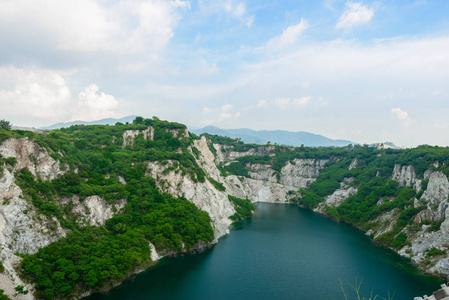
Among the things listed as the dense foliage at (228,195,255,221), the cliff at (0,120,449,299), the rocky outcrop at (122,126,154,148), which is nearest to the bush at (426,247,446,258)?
the cliff at (0,120,449,299)

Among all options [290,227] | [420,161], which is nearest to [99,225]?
[290,227]

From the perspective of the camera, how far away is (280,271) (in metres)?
51.5

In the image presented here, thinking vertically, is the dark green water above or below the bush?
below

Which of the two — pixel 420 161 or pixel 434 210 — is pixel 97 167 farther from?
pixel 420 161

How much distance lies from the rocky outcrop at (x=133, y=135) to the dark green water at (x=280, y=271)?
142 feet

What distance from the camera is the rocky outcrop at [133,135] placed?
90.4 m

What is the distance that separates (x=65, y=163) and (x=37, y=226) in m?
17.2

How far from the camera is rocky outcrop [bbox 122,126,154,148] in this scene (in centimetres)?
Answer: 9038

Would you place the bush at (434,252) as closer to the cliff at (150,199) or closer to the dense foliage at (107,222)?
the cliff at (150,199)

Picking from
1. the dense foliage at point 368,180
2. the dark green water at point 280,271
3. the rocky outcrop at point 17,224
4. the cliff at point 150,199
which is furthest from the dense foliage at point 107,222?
the dense foliage at point 368,180

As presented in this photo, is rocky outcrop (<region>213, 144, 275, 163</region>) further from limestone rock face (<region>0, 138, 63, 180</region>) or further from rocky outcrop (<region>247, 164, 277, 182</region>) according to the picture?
limestone rock face (<region>0, 138, 63, 180</region>)

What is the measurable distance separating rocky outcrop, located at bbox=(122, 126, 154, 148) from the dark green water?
43427 millimetres

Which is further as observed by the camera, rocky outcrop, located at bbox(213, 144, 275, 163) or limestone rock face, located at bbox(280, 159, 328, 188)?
rocky outcrop, located at bbox(213, 144, 275, 163)

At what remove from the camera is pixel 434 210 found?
6169cm
